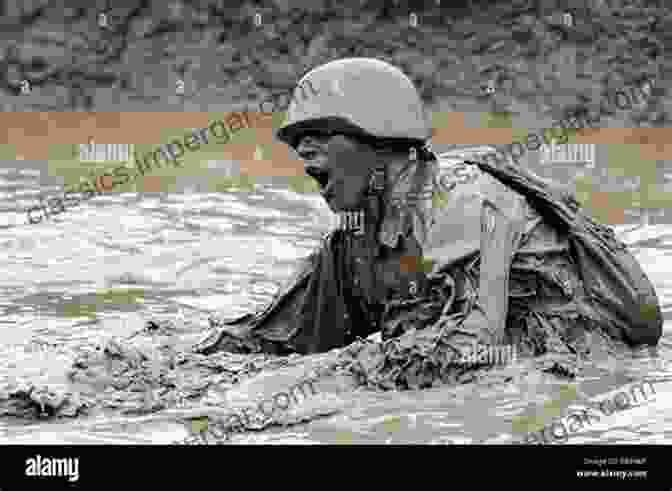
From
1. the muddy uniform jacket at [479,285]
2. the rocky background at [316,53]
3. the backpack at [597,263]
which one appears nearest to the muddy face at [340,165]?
the muddy uniform jacket at [479,285]

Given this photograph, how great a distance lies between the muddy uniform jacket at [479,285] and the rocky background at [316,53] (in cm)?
937

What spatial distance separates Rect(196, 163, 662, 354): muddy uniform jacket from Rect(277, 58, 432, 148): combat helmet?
0.41 metres

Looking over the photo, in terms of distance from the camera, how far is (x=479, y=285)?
7023 mm

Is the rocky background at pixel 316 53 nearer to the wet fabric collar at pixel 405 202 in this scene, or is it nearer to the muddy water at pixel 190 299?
the muddy water at pixel 190 299

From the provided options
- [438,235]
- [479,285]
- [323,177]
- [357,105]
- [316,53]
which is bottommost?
[479,285]

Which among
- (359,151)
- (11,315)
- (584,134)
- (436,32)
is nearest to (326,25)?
(436,32)

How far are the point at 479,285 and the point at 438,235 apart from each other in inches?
14.1

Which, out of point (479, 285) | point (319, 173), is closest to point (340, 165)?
point (319, 173)

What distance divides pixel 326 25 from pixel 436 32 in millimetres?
1233

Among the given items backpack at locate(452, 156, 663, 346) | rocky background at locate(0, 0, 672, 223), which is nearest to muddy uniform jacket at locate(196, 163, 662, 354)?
backpack at locate(452, 156, 663, 346)

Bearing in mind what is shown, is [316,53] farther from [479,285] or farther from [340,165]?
[479,285]

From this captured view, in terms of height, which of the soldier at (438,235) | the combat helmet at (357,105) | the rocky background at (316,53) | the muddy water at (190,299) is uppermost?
the rocky background at (316,53)

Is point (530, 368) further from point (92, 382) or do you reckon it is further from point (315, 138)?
point (92, 382)

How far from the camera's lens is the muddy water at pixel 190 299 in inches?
258
